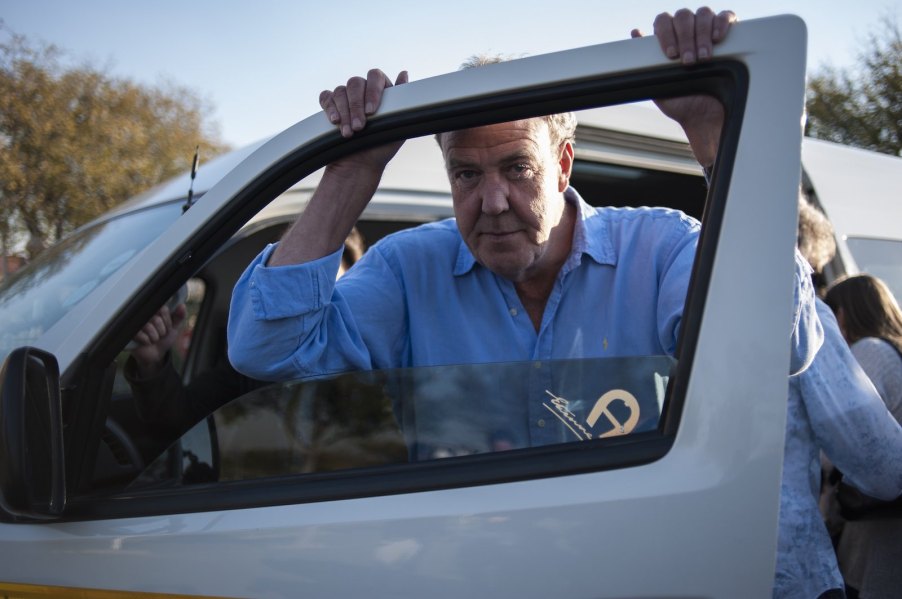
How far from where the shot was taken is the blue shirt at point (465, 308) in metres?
1.56

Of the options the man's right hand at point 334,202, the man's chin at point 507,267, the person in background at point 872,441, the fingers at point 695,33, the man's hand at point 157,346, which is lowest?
the person in background at point 872,441

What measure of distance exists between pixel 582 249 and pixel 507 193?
240mm

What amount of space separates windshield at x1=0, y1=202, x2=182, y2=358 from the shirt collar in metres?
1.18

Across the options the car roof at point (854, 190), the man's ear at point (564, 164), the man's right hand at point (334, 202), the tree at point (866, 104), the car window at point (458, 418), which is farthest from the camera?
the tree at point (866, 104)

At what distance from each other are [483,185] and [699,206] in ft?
10.5

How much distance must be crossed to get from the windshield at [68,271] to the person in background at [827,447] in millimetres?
1984

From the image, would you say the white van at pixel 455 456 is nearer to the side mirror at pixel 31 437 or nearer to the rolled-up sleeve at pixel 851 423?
the side mirror at pixel 31 437

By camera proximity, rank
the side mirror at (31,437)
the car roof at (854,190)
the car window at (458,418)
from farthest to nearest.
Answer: the car roof at (854,190) → the car window at (458,418) → the side mirror at (31,437)

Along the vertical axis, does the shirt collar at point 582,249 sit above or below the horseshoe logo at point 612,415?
above

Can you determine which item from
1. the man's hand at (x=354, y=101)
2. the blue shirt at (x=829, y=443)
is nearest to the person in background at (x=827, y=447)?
the blue shirt at (x=829, y=443)

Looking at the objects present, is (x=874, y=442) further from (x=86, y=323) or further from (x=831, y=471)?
(x=86, y=323)

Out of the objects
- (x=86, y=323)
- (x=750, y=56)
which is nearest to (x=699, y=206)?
(x=750, y=56)

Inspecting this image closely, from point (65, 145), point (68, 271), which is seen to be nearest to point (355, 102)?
point (68, 271)

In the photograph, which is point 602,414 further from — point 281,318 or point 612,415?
point 281,318
